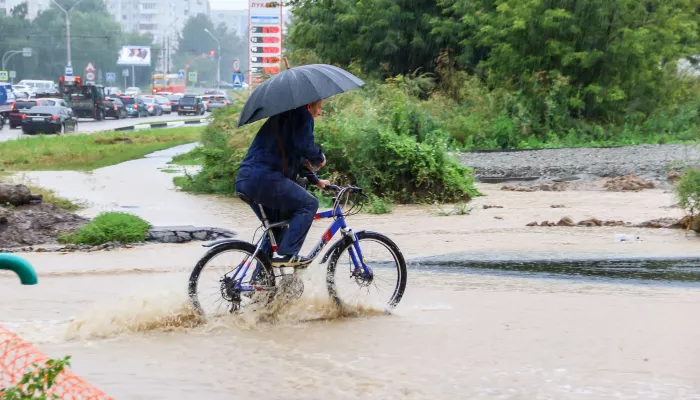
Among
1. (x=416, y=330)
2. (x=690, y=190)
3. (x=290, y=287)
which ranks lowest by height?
(x=416, y=330)

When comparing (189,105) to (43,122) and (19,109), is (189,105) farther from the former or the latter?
(43,122)

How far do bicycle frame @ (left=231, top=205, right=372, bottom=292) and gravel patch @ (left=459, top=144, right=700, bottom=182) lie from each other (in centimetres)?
1329

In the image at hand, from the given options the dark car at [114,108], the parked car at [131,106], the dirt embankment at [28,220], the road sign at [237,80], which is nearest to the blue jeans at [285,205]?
the dirt embankment at [28,220]

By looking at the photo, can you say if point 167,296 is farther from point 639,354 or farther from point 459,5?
point 459,5

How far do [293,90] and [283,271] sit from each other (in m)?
1.32

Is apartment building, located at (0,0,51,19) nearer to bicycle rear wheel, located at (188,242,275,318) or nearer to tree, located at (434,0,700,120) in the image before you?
tree, located at (434,0,700,120)

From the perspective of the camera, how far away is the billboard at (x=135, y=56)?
133 meters

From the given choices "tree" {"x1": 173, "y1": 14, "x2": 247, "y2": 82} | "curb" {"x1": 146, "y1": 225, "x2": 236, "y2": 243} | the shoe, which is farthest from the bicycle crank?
"tree" {"x1": 173, "y1": 14, "x2": 247, "y2": 82}

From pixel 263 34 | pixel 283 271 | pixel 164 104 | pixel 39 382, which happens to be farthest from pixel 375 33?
pixel 164 104

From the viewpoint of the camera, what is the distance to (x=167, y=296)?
24.1 ft

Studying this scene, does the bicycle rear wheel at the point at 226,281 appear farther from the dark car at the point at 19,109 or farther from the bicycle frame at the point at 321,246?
the dark car at the point at 19,109

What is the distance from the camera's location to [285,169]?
724 centimetres

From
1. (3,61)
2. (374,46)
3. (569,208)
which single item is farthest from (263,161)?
(3,61)

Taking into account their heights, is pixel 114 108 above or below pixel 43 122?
below
